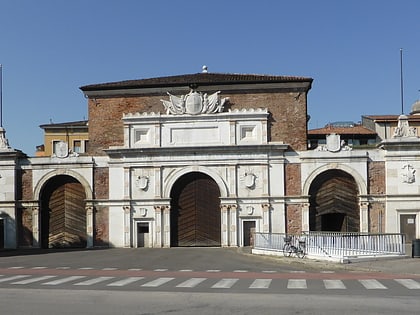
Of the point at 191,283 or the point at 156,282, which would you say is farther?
the point at 156,282

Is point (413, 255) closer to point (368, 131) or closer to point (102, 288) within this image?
point (102, 288)

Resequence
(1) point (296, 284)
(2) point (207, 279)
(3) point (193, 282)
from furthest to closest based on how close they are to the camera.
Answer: (2) point (207, 279) < (3) point (193, 282) < (1) point (296, 284)

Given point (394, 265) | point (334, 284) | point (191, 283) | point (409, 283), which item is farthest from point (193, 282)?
point (394, 265)

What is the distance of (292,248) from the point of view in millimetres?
29688

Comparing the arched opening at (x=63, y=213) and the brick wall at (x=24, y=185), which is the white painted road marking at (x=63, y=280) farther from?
the brick wall at (x=24, y=185)

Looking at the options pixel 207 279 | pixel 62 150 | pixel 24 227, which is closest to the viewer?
pixel 207 279

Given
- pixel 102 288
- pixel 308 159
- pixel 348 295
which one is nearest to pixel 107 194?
pixel 308 159

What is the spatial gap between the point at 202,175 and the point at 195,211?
2376 mm

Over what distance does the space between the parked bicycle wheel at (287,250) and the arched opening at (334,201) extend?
33.1 feet

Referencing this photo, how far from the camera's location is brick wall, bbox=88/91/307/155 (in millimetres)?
40500

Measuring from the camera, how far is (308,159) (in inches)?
1580

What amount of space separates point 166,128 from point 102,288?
962 inches

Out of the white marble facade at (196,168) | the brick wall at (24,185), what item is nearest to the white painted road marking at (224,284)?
the white marble facade at (196,168)

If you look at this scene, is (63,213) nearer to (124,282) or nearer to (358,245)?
(358,245)
